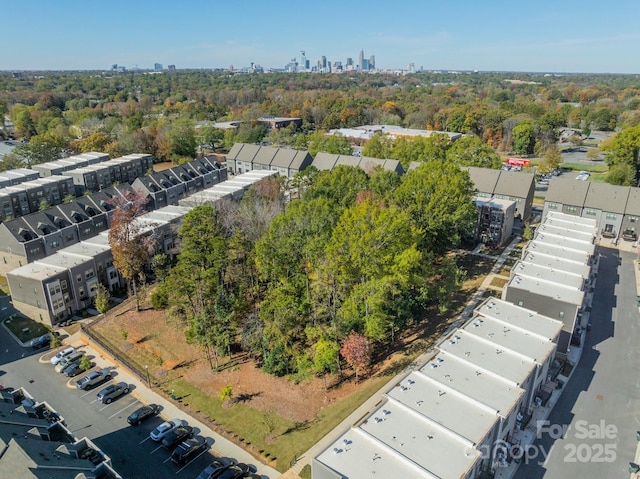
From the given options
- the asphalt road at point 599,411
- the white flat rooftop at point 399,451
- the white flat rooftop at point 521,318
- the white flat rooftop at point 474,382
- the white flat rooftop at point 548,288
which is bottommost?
the asphalt road at point 599,411

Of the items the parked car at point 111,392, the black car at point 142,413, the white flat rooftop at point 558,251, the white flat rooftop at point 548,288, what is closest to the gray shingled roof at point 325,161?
the white flat rooftop at point 558,251

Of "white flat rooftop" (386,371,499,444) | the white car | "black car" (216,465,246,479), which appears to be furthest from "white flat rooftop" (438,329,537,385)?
the white car

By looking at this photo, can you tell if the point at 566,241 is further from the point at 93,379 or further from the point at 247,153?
the point at 247,153

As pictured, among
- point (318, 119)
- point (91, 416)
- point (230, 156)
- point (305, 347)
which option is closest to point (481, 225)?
point (305, 347)

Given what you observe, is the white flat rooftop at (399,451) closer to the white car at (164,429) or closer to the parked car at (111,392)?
the white car at (164,429)

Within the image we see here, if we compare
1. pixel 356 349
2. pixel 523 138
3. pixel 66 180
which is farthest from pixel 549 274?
pixel 523 138

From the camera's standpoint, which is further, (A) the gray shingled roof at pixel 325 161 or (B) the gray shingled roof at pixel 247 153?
(B) the gray shingled roof at pixel 247 153

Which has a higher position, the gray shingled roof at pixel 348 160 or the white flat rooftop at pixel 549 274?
Result: the gray shingled roof at pixel 348 160
